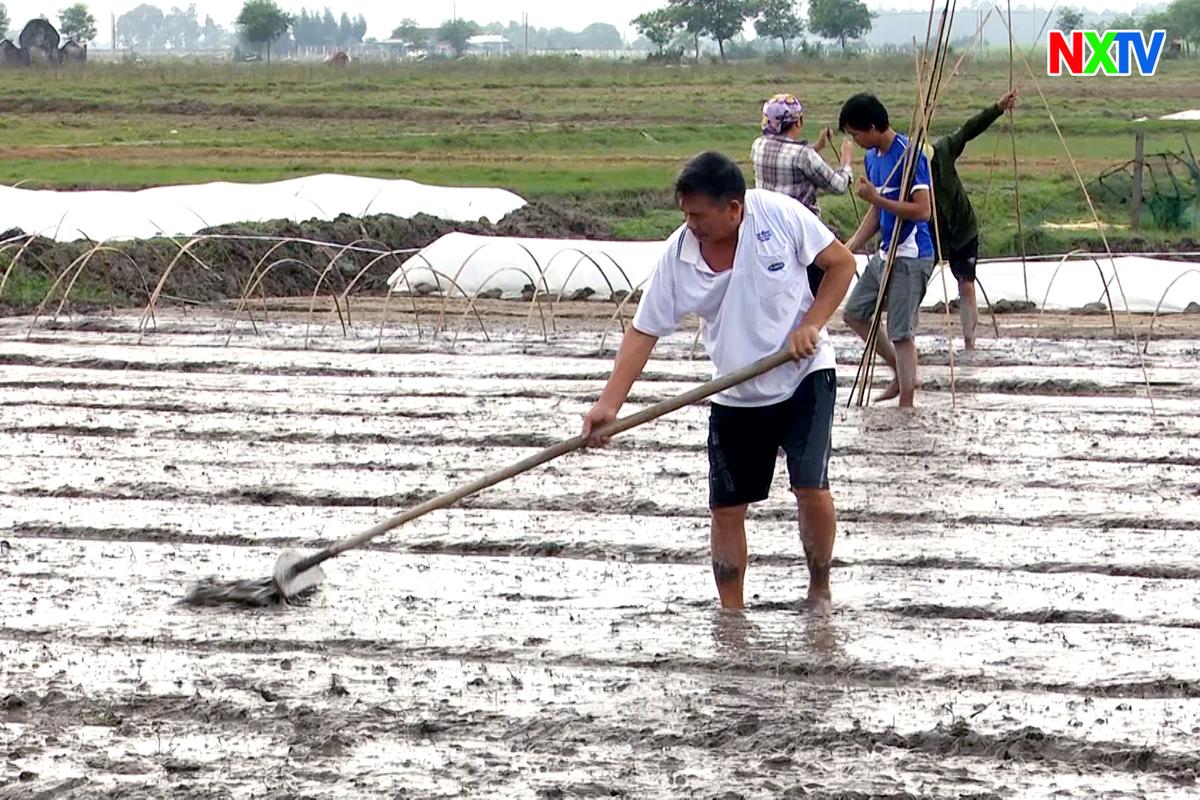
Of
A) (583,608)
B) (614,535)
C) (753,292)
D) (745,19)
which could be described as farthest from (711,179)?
(745,19)

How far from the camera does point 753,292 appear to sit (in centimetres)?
432

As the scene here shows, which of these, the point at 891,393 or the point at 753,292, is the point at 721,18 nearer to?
the point at 891,393

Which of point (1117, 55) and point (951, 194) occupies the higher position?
point (1117, 55)

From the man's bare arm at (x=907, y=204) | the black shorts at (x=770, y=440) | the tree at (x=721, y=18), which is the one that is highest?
the tree at (x=721, y=18)

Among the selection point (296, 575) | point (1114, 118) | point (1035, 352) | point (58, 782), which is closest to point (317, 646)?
point (296, 575)

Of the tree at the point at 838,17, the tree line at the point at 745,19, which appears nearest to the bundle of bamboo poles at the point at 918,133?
the tree line at the point at 745,19

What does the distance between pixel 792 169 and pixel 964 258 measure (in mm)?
1341

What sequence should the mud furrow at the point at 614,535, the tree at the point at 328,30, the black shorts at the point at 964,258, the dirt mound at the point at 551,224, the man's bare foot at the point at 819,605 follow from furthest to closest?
the tree at the point at 328,30
the dirt mound at the point at 551,224
the black shorts at the point at 964,258
the mud furrow at the point at 614,535
the man's bare foot at the point at 819,605

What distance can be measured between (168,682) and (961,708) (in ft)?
6.07

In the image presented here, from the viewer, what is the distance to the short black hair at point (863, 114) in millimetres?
7066

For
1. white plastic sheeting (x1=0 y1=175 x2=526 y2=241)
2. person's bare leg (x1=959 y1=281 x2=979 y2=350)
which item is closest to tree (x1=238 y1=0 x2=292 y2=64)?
white plastic sheeting (x1=0 y1=175 x2=526 y2=241)

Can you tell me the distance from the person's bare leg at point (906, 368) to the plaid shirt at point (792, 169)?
734mm

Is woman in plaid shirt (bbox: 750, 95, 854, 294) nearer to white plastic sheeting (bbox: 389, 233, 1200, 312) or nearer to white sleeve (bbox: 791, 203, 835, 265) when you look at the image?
white sleeve (bbox: 791, 203, 835, 265)

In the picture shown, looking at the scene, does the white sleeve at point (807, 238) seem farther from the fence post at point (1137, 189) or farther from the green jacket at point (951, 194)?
the fence post at point (1137, 189)
